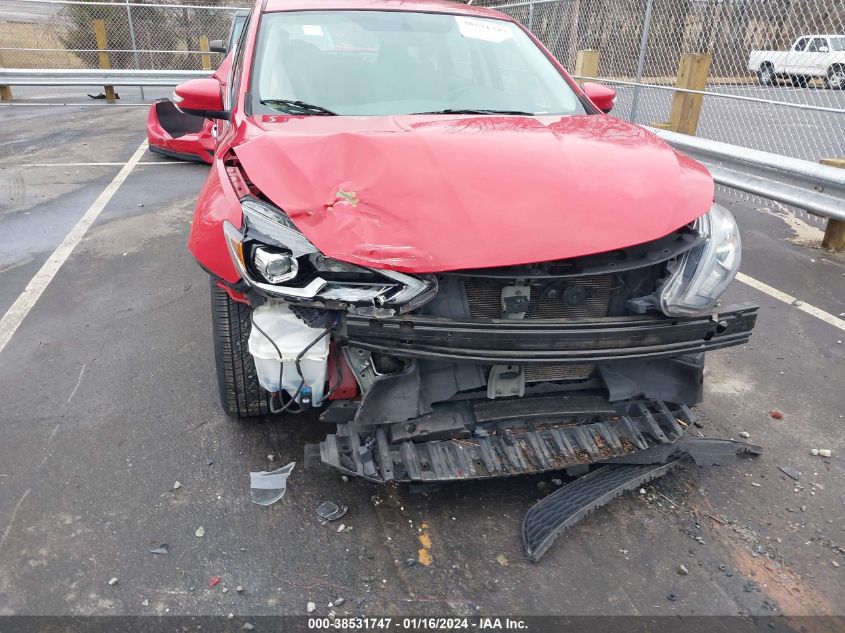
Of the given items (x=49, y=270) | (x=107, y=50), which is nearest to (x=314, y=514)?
(x=49, y=270)

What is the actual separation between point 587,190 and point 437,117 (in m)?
0.95

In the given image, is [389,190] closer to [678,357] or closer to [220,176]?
[220,176]

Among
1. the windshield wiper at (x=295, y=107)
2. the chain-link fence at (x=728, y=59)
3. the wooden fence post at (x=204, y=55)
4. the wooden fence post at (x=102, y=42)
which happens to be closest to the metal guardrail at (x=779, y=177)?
the chain-link fence at (x=728, y=59)

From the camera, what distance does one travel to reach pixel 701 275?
7.50 feet

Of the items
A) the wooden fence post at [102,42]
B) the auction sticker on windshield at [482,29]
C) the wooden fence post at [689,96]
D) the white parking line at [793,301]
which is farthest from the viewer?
the wooden fence post at [102,42]

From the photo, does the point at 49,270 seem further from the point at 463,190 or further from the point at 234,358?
the point at 463,190

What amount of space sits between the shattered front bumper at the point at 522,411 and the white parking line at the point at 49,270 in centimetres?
253

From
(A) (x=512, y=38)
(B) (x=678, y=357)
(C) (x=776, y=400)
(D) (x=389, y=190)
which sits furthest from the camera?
(A) (x=512, y=38)

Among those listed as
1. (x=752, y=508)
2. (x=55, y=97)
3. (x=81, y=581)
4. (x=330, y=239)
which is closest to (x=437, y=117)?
(x=330, y=239)

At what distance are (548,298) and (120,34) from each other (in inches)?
653

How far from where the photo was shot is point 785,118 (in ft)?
20.4

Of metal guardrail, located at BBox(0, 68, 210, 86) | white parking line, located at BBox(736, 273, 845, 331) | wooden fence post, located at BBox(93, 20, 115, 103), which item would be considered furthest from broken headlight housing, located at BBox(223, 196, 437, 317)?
wooden fence post, located at BBox(93, 20, 115, 103)

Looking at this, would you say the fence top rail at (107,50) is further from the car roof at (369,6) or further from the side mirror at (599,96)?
the side mirror at (599,96)

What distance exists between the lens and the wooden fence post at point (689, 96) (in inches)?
272
